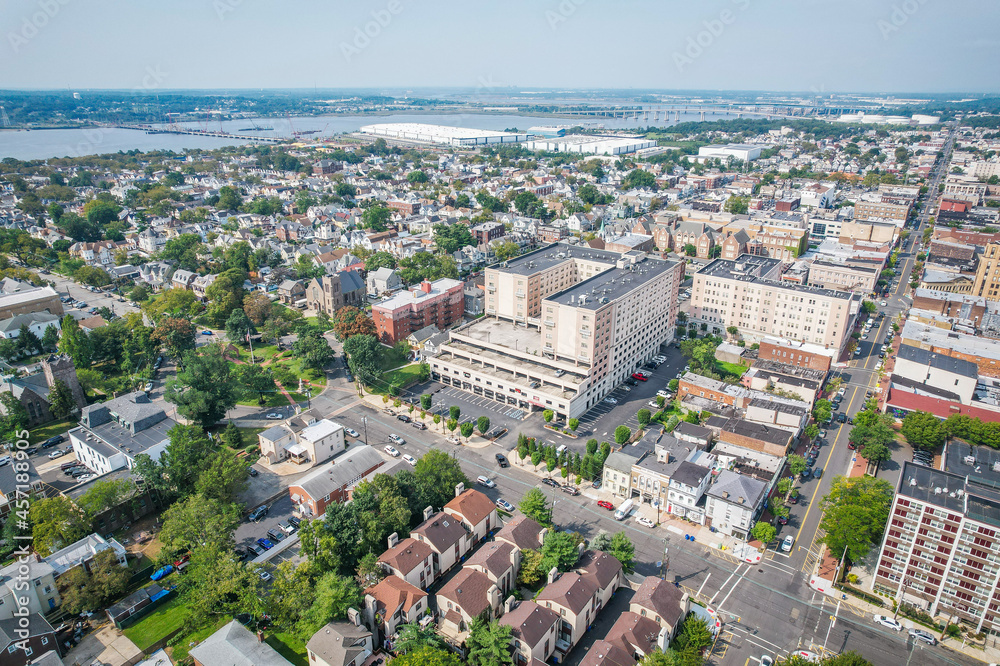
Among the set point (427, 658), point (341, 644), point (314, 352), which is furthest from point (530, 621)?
point (314, 352)

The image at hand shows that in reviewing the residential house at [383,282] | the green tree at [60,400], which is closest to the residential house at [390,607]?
the green tree at [60,400]

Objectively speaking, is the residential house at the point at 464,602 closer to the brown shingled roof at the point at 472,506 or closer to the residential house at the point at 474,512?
the residential house at the point at 474,512

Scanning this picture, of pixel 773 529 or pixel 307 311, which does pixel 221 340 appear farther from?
pixel 773 529

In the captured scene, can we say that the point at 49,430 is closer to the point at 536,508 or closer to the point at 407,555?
the point at 407,555

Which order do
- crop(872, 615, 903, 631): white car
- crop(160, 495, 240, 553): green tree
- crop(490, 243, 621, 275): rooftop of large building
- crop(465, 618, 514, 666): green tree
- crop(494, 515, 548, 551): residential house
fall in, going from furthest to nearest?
1. crop(490, 243, 621, 275): rooftop of large building
2. crop(494, 515, 548, 551): residential house
3. crop(160, 495, 240, 553): green tree
4. crop(872, 615, 903, 631): white car
5. crop(465, 618, 514, 666): green tree

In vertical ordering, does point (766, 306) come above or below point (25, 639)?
above

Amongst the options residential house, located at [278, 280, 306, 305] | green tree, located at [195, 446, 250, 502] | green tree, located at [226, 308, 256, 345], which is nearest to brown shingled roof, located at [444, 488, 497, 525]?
green tree, located at [195, 446, 250, 502]

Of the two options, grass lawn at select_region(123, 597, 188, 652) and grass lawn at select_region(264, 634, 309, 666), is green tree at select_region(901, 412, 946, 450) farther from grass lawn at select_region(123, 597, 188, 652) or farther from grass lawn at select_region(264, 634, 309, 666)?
grass lawn at select_region(123, 597, 188, 652)
